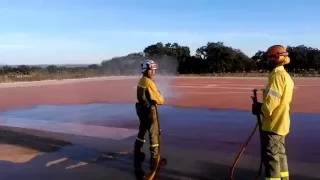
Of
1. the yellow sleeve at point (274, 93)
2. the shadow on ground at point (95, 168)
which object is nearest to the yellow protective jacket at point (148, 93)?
the shadow on ground at point (95, 168)

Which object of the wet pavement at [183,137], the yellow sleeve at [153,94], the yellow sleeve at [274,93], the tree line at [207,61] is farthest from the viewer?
the tree line at [207,61]

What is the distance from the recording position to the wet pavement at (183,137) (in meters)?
7.29

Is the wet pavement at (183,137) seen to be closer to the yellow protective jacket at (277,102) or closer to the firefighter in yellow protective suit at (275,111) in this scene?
the firefighter in yellow protective suit at (275,111)

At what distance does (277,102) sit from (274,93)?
12 centimetres

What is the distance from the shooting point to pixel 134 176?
271 inches

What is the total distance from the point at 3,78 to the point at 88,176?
43268 mm

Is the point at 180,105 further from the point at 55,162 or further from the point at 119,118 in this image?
the point at 55,162

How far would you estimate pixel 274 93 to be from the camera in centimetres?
521

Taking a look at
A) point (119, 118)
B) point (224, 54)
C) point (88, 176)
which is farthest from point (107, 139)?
point (224, 54)

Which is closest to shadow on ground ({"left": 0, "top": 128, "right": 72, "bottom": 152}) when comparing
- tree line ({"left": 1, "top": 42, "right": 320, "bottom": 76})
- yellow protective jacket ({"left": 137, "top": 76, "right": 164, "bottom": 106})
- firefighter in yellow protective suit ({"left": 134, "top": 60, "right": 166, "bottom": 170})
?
firefighter in yellow protective suit ({"left": 134, "top": 60, "right": 166, "bottom": 170})

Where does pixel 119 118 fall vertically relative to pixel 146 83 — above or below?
below

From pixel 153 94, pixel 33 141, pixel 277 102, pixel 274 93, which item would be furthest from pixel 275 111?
pixel 33 141

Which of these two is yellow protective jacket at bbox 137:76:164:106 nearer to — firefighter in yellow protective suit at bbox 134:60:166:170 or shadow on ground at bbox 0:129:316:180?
firefighter in yellow protective suit at bbox 134:60:166:170

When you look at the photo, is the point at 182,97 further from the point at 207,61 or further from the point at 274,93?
the point at 207,61
